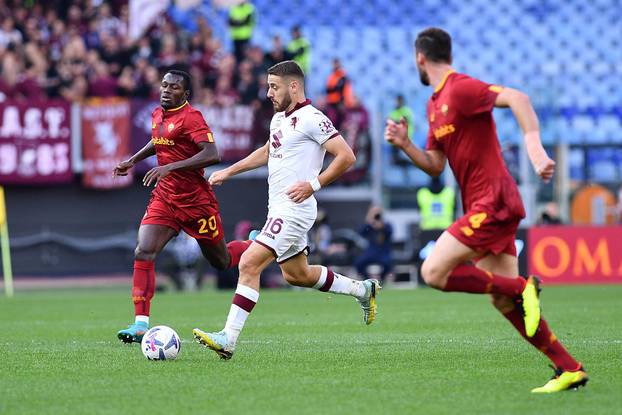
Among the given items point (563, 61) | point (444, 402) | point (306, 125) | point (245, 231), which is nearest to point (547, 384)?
point (444, 402)

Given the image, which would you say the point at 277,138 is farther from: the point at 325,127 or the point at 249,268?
the point at 249,268

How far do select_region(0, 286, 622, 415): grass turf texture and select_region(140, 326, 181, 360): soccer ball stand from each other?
11 centimetres

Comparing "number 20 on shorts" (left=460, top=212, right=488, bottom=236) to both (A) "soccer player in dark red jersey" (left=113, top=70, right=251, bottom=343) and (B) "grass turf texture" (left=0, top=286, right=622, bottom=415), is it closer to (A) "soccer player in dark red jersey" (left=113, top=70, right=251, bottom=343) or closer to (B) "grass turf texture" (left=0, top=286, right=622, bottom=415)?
(B) "grass turf texture" (left=0, top=286, right=622, bottom=415)

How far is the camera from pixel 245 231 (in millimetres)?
21609

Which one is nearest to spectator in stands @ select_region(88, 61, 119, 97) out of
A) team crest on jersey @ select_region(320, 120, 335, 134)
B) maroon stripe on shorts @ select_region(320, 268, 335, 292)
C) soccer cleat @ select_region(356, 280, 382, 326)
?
soccer cleat @ select_region(356, 280, 382, 326)

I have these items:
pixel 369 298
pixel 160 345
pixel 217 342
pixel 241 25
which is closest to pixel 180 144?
pixel 369 298

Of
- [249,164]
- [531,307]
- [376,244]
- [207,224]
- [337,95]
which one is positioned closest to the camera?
[531,307]

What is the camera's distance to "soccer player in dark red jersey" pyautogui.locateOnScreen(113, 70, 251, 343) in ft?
34.6

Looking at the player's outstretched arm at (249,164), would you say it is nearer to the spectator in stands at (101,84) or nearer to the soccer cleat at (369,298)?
the soccer cleat at (369,298)

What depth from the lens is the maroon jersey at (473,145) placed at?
7180mm

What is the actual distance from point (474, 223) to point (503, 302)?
514mm

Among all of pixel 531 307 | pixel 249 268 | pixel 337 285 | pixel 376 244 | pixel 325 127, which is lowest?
pixel 376 244

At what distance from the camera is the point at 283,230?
9.17 metres

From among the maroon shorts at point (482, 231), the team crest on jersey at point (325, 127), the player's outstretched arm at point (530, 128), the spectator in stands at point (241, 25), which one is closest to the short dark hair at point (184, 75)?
the team crest on jersey at point (325, 127)
